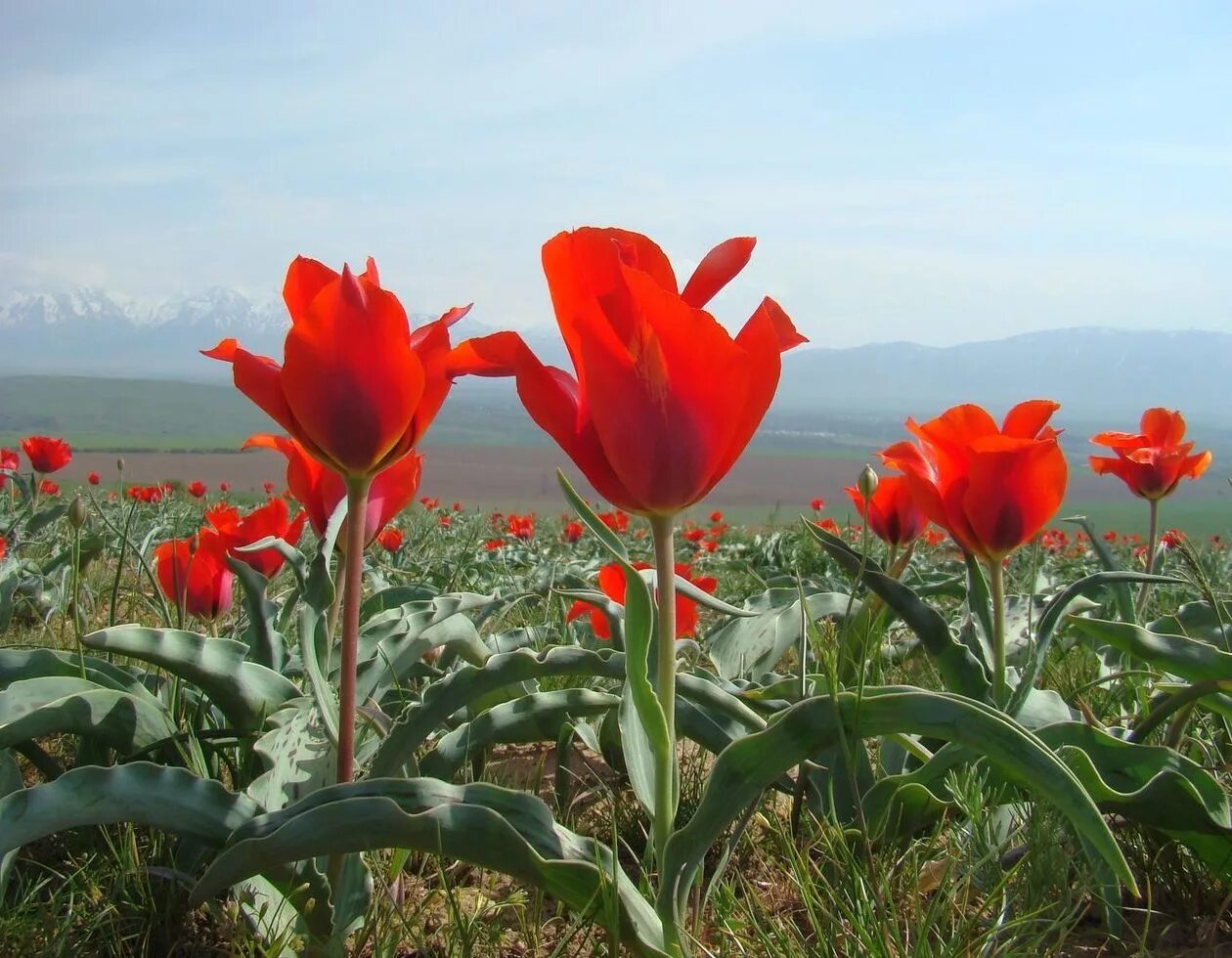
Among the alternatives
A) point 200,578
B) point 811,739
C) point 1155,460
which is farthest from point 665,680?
point 1155,460

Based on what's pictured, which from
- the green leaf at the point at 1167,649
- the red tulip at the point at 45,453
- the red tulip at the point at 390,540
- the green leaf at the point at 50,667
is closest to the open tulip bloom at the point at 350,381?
the green leaf at the point at 50,667

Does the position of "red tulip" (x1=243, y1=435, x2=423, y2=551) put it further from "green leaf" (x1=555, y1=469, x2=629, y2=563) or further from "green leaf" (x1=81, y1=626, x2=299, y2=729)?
"green leaf" (x1=555, y1=469, x2=629, y2=563)

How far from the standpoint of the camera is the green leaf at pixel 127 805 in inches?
39.7

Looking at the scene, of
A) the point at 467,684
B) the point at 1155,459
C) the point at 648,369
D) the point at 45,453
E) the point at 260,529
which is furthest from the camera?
the point at 45,453

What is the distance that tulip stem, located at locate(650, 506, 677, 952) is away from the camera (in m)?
0.94

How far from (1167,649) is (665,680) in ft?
2.50

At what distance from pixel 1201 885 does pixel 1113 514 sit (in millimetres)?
65351

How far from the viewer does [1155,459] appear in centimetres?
237

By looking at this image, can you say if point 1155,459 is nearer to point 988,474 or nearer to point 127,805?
point 988,474

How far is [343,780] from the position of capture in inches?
42.3

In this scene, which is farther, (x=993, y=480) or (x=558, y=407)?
(x=993, y=480)

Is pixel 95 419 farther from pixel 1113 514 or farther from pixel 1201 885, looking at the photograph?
pixel 1201 885

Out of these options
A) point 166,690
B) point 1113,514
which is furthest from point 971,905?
point 1113,514

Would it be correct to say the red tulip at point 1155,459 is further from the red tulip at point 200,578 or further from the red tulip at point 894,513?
the red tulip at point 200,578
